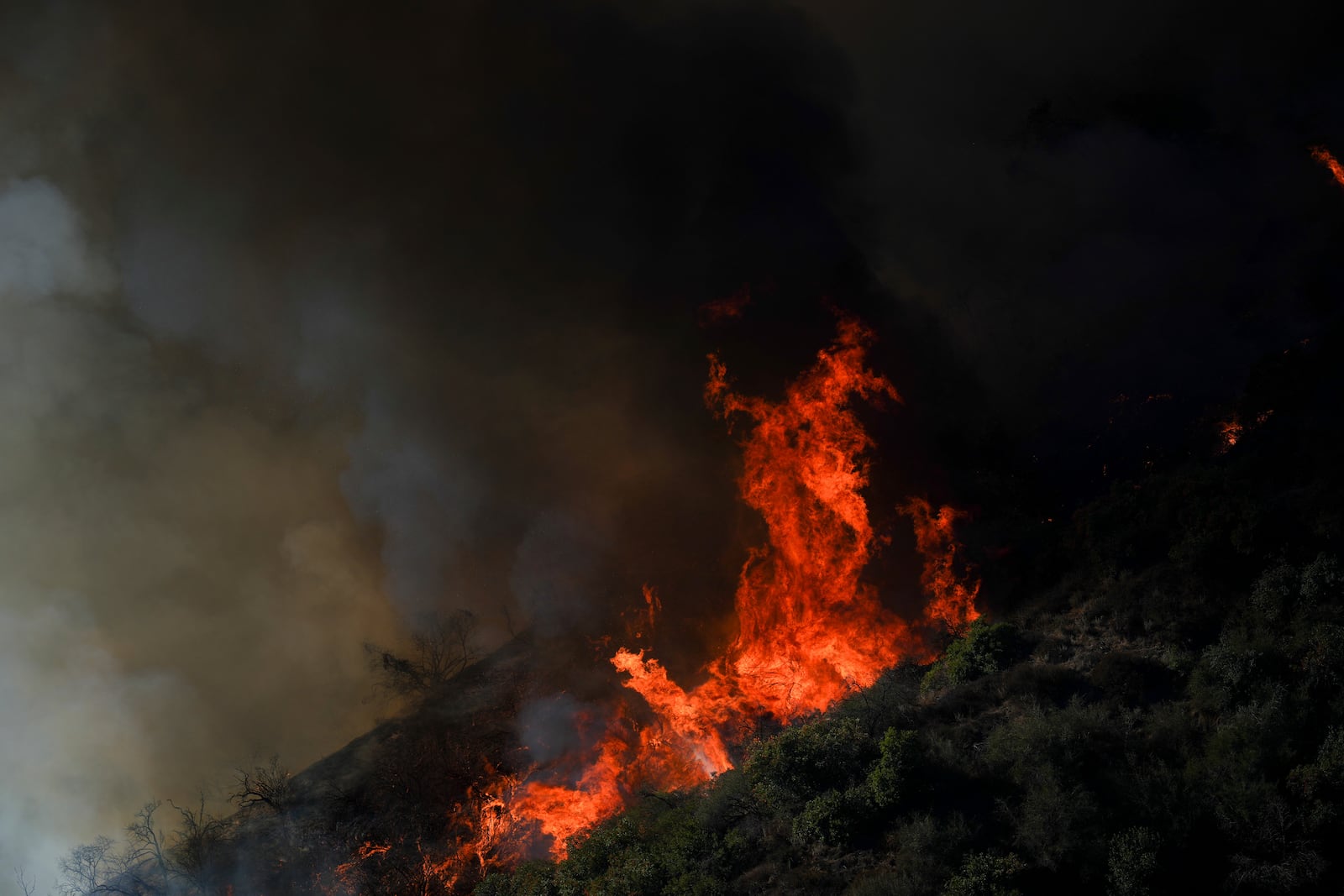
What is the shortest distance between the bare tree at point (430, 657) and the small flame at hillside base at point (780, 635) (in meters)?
10.4

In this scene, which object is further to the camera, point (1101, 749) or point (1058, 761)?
point (1101, 749)

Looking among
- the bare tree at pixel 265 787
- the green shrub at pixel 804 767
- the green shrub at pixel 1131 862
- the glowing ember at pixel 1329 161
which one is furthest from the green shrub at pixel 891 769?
the glowing ember at pixel 1329 161

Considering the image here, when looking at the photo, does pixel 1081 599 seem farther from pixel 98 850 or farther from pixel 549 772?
pixel 98 850

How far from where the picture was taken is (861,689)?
25.9 meters

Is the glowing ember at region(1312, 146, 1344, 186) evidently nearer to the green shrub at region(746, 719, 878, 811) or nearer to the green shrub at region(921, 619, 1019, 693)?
the green shrub at region(921, 619, 1019, 693)

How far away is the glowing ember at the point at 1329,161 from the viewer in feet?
116

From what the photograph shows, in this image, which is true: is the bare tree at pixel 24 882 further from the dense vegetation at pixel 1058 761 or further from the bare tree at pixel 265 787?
the bare tree at pixel 265 787

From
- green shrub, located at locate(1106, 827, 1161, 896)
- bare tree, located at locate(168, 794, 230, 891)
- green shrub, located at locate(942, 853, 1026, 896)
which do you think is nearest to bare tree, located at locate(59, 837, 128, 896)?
bare tree, located at locate(168, 794, 230, 891)

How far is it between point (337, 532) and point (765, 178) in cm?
2731

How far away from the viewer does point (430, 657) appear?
38.2m

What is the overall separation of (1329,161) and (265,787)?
5087 centimetres

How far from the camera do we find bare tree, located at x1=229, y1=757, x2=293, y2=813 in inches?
1177

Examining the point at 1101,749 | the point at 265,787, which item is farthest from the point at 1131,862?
the point at 265,787

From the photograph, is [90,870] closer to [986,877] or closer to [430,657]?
[430,657]
